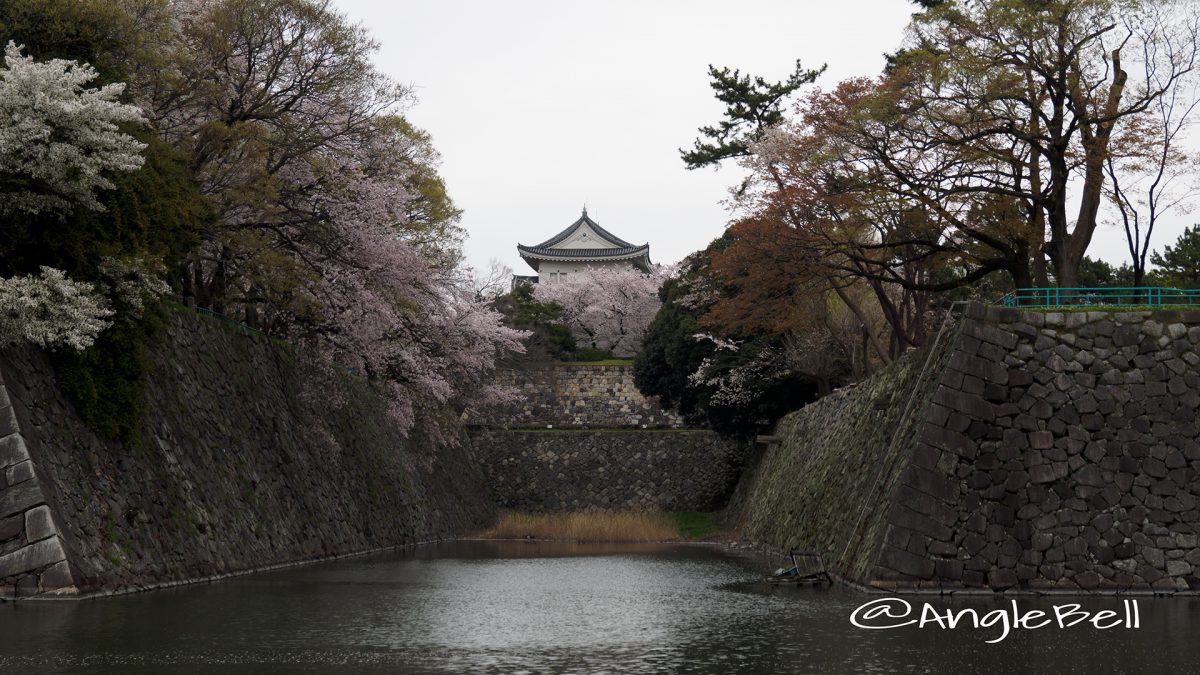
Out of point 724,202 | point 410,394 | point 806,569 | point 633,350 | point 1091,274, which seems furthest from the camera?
point 633,350

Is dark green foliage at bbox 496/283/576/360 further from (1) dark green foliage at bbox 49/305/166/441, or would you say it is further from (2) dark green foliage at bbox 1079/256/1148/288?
(1) dark green foliage at bbox 49/305/166/441

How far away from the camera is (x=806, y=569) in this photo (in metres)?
22.9

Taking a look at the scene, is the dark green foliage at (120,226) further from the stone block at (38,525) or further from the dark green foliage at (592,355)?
the dark green foliage at (592,355)

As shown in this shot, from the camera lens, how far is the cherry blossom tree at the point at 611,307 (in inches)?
3157

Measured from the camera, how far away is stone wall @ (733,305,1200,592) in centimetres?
1908

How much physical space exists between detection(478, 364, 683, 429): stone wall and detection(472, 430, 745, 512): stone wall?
497 centimetres

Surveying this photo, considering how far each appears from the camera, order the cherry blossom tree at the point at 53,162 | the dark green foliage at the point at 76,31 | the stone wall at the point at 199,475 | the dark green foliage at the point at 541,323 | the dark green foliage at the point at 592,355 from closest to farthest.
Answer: the stone wall at the point at 199,475 < the cherry blossom tree at the point at 53,162 < the dark green foliage at the point at 76,31 < the dark green foliage at the point at 541,323 < the dark green foliage at the point at 592,355

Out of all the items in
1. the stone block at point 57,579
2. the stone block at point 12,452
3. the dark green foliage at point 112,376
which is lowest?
the stone block at point 57,579

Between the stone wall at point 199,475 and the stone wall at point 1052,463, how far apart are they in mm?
11369

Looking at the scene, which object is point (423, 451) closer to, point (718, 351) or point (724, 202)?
point (718, 351)

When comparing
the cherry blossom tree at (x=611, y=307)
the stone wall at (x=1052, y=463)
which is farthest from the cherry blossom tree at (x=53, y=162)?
the cherry blossom tree at (x=611, y=307)

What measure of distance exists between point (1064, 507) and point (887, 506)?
264 centimetres

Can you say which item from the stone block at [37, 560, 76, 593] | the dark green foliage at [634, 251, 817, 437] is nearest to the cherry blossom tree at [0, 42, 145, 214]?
the stone block at [37, 560, 76, 593]

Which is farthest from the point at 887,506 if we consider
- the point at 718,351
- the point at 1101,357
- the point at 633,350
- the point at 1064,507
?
the point at 633,350
